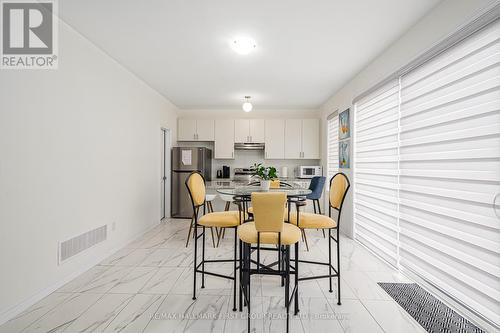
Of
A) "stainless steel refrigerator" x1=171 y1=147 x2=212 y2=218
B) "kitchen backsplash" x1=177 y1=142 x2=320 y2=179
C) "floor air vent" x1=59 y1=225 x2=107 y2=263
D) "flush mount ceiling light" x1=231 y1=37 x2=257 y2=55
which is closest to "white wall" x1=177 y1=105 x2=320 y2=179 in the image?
"kitchen backsplash" x1=177 y1=142 x2=320 y2=179

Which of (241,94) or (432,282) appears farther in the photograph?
(241,94)

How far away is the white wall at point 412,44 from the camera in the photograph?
1830 mm

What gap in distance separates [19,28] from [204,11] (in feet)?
5.12

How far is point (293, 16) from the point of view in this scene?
7.25 feet

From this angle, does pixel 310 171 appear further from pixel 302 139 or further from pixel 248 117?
pixel 248 117

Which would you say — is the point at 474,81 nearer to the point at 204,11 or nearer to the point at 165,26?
the point at 204,11

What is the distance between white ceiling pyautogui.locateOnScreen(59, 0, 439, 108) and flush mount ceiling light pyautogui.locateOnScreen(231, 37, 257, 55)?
0.08m

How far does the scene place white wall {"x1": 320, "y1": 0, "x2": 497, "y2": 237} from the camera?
1830mm

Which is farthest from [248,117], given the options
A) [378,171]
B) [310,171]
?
[378,171]

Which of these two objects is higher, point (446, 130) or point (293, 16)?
point (293, 16)

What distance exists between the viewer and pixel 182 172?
5.14 metres

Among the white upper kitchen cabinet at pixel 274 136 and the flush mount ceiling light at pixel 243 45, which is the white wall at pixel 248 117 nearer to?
the white upper kitchen cabinet at pixel 274 136

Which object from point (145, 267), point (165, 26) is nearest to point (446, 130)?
point (165, 26)

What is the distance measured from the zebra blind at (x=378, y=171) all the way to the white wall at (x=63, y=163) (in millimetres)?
3522
